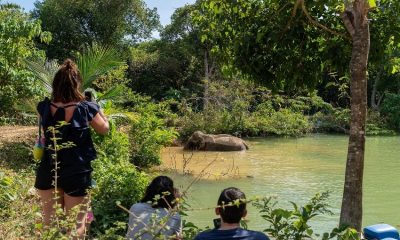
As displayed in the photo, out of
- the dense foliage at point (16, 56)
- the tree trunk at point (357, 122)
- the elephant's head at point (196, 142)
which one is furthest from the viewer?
the elephant's head at point (196, 142)

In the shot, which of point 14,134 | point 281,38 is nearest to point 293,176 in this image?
point 14,134

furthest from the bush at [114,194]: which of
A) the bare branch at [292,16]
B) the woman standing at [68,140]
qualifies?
the bare branch at [292,16]

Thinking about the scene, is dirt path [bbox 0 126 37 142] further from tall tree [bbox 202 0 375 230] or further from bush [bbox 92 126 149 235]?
tall tree [bbox 202 0 375 230]

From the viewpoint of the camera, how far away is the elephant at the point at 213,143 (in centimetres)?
1593

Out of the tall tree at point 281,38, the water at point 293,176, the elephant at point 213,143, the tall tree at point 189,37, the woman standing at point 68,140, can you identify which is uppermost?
the tall tree at point 189,37

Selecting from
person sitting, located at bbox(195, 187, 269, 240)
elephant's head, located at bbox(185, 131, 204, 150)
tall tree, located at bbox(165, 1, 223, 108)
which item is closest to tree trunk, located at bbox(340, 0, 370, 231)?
person sitting, located at bbox(195, 187, 269, 240)

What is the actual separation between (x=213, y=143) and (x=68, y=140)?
1285 cm

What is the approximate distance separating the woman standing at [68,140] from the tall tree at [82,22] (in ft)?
72.6

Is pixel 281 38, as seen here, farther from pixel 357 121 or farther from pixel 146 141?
pixel 146 141

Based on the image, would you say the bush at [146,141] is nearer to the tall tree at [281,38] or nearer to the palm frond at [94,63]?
the palm frond at [94,63]

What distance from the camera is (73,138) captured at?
321 centimetres

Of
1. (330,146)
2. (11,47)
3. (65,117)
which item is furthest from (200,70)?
(65,117)

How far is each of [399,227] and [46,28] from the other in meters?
22.2

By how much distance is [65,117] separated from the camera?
3234 millimetres
